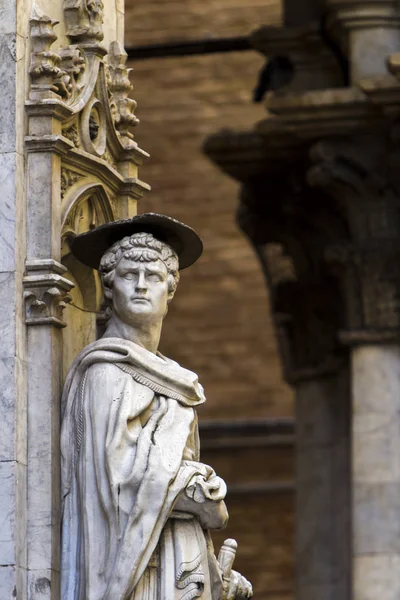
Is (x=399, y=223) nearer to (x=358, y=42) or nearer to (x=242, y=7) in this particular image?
(x=358, y=42)

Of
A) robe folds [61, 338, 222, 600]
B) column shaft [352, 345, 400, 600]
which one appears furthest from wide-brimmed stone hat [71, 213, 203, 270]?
column shaft [352, 345, 400, 600]

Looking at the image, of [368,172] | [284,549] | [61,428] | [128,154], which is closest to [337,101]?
[368,172]

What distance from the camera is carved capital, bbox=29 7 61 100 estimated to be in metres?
12.6

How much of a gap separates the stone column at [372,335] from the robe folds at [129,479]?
30.8 ft

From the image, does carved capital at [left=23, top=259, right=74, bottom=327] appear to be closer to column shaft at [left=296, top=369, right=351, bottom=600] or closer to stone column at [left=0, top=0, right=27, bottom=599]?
stone column at [left=0, top=0, right=27, bottom=599]

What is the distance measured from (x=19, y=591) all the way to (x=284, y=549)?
21467 millimetres

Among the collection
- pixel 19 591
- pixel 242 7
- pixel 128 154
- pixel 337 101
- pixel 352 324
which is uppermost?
pixel 242 7

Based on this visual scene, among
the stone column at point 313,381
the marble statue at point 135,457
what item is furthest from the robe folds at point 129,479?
the stone column at point 313,381

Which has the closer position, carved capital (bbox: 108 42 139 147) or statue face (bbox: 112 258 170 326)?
statue face (bbox: 112 258 170 326)

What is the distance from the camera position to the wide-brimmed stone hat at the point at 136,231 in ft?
40.9

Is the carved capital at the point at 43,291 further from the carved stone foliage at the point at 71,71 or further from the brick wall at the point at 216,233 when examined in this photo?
the brick wall at the point at 216,233

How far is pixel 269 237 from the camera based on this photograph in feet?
78.2

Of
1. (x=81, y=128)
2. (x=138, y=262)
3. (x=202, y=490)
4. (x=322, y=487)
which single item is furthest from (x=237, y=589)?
(x=322, y=487)

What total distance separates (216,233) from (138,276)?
2201 centimetres
